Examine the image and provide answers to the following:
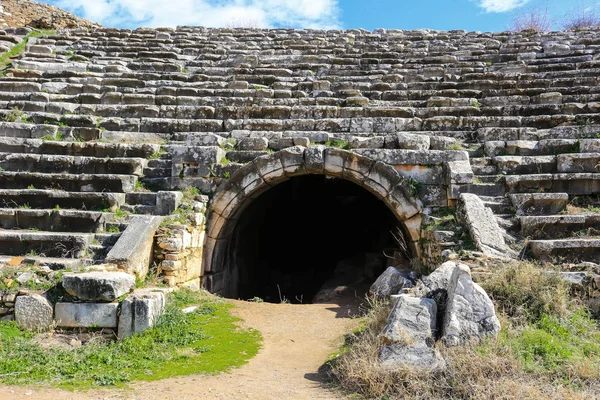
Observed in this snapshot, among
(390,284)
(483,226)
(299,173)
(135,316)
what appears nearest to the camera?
(135,316)

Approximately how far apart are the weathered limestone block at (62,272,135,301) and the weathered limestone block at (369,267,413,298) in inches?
116

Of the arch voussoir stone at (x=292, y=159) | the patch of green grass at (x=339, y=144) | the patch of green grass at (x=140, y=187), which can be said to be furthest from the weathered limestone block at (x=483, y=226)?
the patch of green grass at (x=140, y=187)

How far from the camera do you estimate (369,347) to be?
14.0ft

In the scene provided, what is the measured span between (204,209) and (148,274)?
4.31 feet

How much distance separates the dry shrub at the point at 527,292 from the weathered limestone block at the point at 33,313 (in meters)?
4.44

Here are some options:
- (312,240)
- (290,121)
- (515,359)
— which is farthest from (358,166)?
(312,240)

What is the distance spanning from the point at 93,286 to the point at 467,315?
3669 millimetres

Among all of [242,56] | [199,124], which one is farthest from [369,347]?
[242,56]

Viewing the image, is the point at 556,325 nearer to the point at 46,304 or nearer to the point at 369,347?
the point at 369,347

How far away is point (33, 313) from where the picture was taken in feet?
17.2

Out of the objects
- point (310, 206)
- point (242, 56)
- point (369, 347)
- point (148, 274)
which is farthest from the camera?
point (310, 206)

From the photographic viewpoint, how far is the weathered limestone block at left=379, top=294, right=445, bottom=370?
401cm

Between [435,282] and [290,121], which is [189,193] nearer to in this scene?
[290,121]

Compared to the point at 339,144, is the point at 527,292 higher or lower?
lower
